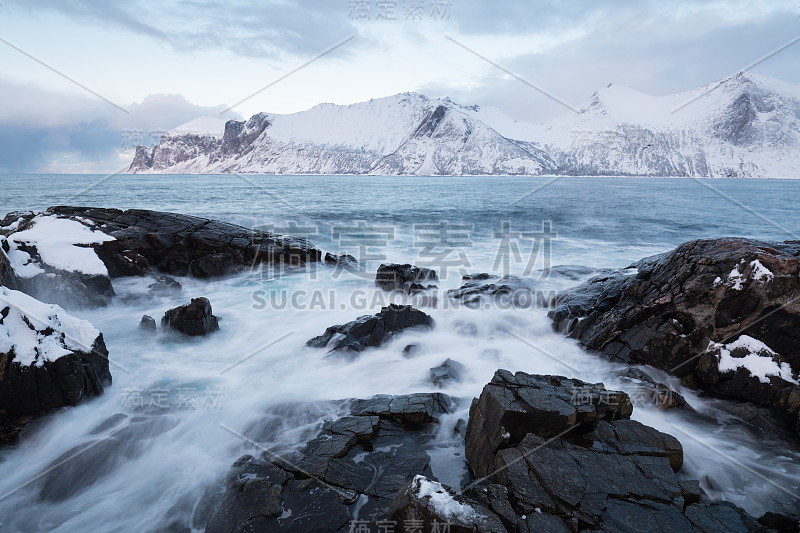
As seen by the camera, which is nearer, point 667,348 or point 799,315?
point 799,315

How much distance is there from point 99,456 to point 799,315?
1026 cm

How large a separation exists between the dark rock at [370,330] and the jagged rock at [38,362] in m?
3.71

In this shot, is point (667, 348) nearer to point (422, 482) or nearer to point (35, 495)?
point (422, 482)

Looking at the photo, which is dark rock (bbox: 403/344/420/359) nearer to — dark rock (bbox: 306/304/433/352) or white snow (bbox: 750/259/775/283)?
dark rock (bbox: 306/304/433/352)

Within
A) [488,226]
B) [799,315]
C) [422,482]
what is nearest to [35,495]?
[422,482]

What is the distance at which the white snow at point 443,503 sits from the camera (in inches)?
122

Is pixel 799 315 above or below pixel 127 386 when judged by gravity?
above

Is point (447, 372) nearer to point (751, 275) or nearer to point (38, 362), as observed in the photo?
point (751, 275)

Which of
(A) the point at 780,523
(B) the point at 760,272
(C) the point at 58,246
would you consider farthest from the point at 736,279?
(C) the point at 58,246

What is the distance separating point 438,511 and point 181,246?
41.0 ft

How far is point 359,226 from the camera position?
2511 cm

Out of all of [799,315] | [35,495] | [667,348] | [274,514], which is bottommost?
[35,495]

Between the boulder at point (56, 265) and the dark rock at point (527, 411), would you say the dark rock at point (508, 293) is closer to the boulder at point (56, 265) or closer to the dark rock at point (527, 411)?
the dark rock at point (527, 411)

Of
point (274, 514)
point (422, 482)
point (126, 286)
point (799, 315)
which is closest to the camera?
point (422, 482)
